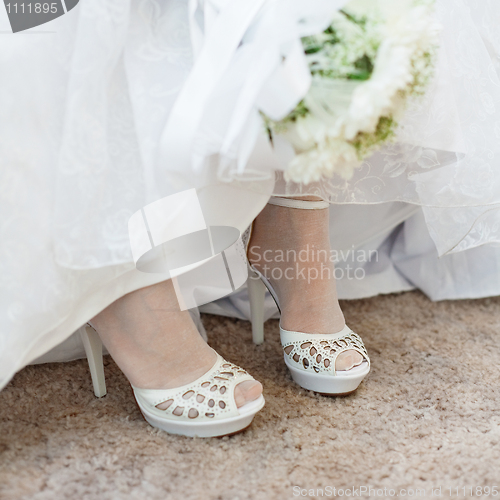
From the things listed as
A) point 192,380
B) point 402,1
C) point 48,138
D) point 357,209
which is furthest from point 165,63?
point 357,209

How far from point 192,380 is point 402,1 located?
1.59 feet

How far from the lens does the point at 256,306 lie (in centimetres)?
85

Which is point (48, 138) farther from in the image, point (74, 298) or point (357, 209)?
point (357, 209)

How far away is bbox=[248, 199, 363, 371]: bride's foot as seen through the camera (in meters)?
0.72

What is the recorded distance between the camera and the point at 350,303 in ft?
3.34

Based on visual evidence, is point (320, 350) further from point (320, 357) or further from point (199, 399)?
point (199, 399)

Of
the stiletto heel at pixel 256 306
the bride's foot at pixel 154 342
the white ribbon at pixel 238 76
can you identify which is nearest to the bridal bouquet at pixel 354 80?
the white ribbon at pixel 238 76

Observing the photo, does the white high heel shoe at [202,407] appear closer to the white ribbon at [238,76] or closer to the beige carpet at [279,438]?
the beige carpet at [279,438]

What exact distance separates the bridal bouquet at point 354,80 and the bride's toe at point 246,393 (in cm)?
27

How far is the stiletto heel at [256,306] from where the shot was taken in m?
0.84
